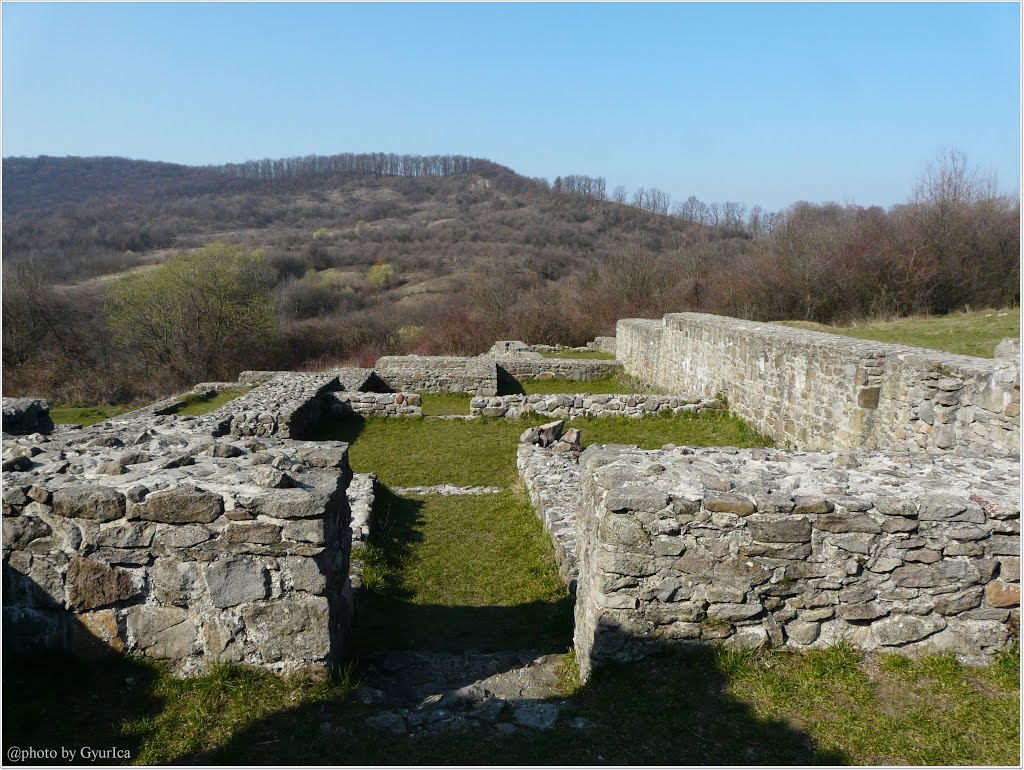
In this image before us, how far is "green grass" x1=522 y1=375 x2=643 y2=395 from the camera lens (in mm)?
17625

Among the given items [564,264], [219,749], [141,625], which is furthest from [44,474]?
[564,264]

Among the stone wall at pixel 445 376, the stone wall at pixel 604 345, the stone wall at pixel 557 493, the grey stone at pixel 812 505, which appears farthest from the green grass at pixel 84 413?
the stone wall at pixel 604 345

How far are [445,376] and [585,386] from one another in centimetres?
406

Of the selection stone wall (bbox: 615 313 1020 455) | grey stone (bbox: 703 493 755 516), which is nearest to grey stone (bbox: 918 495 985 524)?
grey stone (bbox: 703 493 755 516)

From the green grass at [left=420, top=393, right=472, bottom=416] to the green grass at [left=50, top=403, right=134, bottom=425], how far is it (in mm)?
6908

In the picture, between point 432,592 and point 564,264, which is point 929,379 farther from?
point 564,264

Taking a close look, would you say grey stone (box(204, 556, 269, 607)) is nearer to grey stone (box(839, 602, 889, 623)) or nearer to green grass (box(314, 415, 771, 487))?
grey stone (box(839, 602, 889, 623))

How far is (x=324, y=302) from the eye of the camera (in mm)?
44594

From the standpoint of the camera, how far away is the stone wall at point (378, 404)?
13.2 metres

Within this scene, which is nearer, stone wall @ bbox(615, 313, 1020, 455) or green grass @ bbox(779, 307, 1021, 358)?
stone wall @ bbox(615, 313, 1020, 455)

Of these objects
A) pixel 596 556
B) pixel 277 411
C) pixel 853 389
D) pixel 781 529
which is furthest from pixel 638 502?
pixel 277 411

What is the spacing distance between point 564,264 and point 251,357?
108ft

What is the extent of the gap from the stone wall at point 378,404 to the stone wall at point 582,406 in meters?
1.24

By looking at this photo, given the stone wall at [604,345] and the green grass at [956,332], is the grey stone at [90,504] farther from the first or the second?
the stone wall at [604,345]
